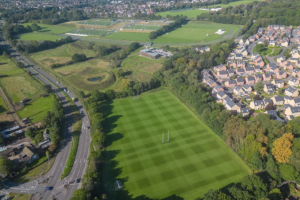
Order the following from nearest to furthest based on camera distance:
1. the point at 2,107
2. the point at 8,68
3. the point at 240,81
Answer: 1. the point at 2,107
2. the point at 240,81
3. the point at 8,68

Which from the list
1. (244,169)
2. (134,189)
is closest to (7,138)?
(134,189)

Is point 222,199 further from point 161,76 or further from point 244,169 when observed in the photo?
point 161,76

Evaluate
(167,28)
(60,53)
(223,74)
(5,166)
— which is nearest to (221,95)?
(223,74)

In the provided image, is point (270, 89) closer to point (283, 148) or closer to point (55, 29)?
point (283, 148)

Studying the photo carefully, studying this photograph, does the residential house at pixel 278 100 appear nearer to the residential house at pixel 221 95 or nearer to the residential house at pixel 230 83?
the residential house at pixel 221 95

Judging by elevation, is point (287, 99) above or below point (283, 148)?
below

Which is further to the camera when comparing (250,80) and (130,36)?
(130,36)
